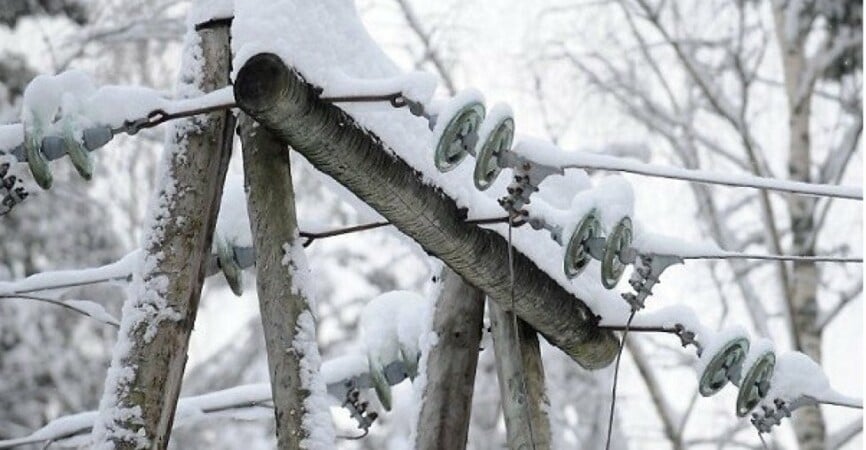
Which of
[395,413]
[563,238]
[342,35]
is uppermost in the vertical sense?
[395,413]

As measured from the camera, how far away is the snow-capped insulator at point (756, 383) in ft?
11.1

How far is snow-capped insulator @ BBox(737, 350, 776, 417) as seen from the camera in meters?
3.38

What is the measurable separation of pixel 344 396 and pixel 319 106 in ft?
4.08

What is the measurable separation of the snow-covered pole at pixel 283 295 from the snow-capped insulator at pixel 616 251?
0.64 meters

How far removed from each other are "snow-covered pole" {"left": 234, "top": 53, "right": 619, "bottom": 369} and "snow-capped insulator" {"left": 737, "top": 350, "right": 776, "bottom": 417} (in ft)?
1.39

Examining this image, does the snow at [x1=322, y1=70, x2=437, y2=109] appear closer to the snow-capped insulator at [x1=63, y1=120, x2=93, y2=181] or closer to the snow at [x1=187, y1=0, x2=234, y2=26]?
the snow at [x1=187, y1=0, x2=234, y2=26]

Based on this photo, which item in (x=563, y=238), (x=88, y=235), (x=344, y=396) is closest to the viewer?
(x=563, y=238)

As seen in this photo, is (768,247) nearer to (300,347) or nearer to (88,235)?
(88,235)

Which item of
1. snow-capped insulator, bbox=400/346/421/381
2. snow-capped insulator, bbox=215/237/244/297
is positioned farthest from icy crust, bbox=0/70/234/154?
snow-capped insulator, bbox=400/346/421/381

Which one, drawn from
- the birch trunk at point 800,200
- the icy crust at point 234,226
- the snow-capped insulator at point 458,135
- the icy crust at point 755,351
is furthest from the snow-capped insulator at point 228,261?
the birch trunk at point 800,200

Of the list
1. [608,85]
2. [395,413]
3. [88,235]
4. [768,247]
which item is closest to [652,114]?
[608,85]

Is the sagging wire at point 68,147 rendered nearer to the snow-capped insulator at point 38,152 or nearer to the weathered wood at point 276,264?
the snow-capped insulator at point 38,152

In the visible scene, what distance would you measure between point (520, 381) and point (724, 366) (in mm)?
502

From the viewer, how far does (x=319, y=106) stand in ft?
9.26
